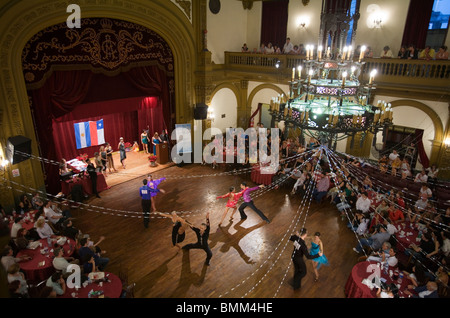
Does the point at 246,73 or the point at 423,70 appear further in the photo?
the point at 246,73

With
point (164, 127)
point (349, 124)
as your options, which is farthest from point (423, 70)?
point (164, 127)

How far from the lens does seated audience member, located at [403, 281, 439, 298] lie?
478 cm

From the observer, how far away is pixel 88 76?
9.03m

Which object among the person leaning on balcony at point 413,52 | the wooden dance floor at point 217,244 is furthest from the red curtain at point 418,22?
the wooden dance floor at point 217,244

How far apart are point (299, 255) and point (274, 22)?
10757mm

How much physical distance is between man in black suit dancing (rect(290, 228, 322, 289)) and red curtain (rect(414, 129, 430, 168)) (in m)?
6.43

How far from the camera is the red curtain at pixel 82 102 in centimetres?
842

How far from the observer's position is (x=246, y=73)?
1243 cm

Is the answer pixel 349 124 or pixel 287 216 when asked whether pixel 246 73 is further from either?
pixel 349 124

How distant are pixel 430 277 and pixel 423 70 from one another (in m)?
5.92

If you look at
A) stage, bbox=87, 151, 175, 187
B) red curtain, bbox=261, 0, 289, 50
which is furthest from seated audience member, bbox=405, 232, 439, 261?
red curtain, bbox=261, 0, 289, 50

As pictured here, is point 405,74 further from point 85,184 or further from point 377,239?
point 85,184

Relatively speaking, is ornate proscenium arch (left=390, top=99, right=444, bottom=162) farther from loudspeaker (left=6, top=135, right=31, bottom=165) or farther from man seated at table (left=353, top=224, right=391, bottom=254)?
loudspeaker (left=6, top=135, right=31, bottom=165)

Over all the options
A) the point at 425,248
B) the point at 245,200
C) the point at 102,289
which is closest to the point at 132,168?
the point at 245,200
